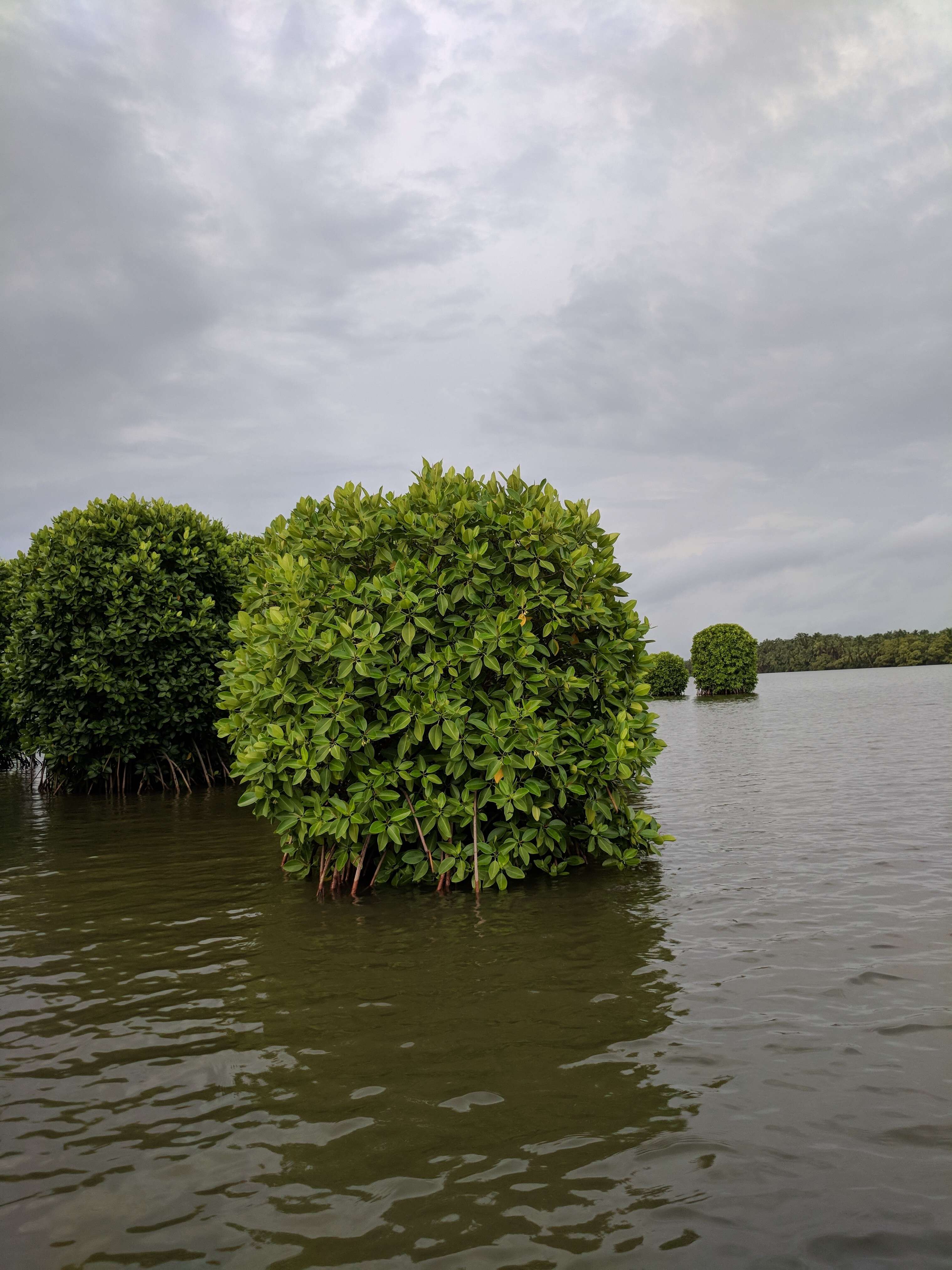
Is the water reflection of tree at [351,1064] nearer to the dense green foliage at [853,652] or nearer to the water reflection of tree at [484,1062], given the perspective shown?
the water reflection of tree at [484,1062]

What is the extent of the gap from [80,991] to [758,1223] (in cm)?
405

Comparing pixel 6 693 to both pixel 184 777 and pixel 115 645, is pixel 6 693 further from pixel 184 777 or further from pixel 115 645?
pixel 184 777

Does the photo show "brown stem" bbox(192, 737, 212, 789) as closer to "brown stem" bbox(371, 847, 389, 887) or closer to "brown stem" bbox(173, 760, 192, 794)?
"brown stem" bbox(173, 760, 192, 794)

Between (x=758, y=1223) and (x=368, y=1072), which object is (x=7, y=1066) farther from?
(x=758, y=1223)

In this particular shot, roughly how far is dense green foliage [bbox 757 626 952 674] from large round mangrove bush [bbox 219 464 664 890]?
266ft

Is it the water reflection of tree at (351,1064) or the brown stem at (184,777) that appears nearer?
the water reflection of tree at (351,1064)

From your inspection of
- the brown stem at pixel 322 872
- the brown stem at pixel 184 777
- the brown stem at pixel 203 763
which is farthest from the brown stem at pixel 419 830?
the brown stem at pixel 203 763

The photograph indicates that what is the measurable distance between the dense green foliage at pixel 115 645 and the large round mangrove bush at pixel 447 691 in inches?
301

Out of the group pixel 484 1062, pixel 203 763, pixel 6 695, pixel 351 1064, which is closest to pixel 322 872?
pixel 351 1064

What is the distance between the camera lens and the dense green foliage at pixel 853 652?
8312 cm

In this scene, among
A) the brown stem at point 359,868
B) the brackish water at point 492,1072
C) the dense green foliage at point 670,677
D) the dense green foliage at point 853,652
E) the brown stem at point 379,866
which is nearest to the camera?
the brackish water at point 492,1072

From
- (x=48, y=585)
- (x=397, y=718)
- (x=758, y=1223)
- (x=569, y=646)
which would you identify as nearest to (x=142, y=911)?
(x=397, y=718)

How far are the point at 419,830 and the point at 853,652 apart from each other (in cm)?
9225

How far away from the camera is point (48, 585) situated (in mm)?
14266
